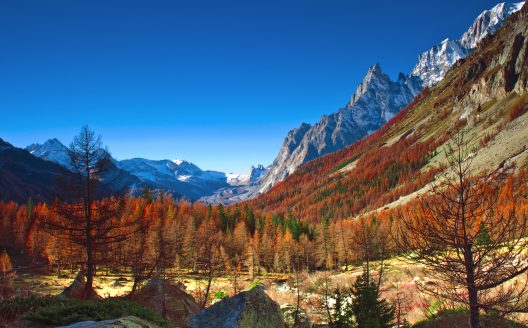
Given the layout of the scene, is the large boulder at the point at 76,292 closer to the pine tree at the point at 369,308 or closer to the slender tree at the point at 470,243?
the pine tree at the point at 369,308

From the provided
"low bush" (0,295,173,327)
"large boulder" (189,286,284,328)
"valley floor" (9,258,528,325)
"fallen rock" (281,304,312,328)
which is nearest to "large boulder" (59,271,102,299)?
"valley floor" (9,258,528,325)

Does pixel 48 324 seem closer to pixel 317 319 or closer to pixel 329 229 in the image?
pixel 317 319

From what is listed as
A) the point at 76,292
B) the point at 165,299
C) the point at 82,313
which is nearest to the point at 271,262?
the point at 165,299

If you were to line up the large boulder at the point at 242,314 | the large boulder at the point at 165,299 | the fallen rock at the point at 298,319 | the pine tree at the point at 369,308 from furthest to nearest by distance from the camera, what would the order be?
1. the fallen rock at the point at 298,319
2. the large boulder at the point at 165,299
3. the pine tree at the point at 369,308
4. the large boulder at the point at 242,314

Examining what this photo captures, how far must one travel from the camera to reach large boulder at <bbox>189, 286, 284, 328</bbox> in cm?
1616

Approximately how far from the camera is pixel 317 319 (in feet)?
122

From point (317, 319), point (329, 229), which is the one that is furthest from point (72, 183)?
point (329, 229)

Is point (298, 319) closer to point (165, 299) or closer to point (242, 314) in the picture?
point (165, 299)

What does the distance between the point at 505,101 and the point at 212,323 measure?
741 ft

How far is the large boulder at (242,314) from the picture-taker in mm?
16156

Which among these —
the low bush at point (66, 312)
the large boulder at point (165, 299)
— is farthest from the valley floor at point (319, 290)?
the low bush at point (66, 312)

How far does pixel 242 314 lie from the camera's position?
53.7 feet

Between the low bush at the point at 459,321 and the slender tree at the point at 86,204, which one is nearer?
the low bush at the point at 459,321

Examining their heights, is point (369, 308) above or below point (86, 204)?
below
